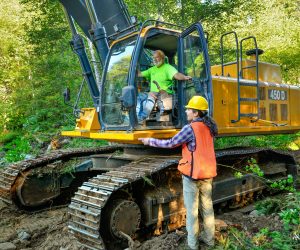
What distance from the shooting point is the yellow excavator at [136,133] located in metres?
4.64

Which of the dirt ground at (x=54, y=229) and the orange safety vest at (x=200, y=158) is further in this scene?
the dirt ground at (x=54, y=229)

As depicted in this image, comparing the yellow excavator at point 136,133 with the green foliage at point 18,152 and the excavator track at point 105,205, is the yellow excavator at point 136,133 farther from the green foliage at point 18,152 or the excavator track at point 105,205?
the green foliage at point 18,152

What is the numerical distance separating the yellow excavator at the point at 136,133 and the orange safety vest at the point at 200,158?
0.85 meters

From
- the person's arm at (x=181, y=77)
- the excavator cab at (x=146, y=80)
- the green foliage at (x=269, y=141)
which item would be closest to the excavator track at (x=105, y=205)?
the excavator cab at (x=146, y=80)

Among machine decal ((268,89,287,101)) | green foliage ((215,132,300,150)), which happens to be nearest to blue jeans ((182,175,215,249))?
machine decal ((268,89,287,101))

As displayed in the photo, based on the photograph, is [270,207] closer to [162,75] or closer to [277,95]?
[162,75]

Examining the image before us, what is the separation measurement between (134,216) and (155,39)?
9.32ft

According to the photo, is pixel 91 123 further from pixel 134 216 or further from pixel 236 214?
pixel 236 214

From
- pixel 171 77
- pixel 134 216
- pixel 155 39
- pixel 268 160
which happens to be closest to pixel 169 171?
pixel 134 216

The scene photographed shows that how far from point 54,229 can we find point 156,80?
108 inches

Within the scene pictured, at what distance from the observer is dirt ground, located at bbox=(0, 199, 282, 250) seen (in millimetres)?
4340

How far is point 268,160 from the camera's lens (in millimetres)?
7430

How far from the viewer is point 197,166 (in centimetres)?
400

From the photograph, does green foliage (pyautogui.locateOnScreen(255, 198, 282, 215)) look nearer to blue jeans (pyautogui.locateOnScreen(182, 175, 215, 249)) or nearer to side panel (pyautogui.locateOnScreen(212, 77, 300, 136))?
side panel (pyautogui.locateOnScreen(212, 77, 300, 136))
